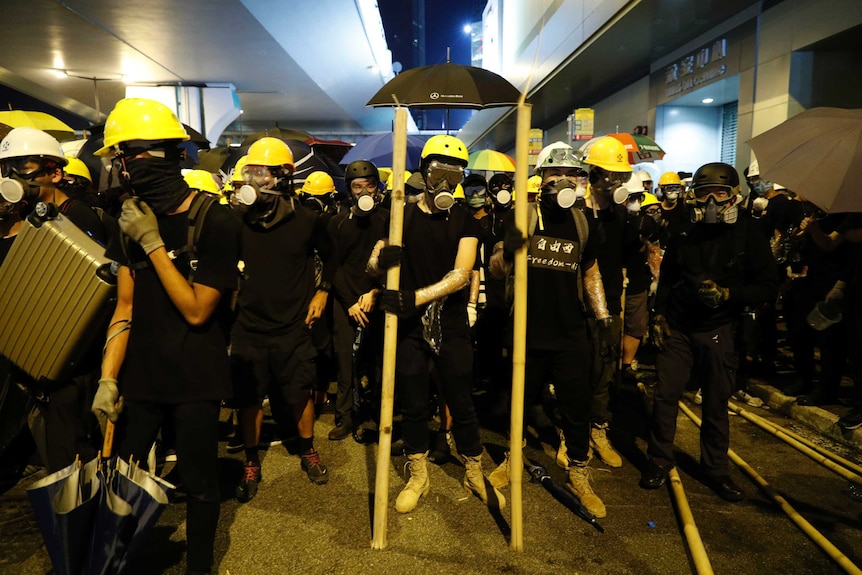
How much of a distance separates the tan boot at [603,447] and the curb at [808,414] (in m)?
2.14

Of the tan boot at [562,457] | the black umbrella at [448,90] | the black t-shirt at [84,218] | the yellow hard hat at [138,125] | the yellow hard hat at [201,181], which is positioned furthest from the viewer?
the yellow hard hat at [201,181]

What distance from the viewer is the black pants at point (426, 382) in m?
4.01

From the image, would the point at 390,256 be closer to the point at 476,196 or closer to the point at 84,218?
the point at 84,218

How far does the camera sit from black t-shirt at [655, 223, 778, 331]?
427 centimetres

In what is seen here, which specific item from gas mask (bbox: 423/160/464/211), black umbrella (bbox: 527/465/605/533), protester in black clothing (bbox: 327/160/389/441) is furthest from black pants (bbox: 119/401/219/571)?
protester in black clothing (bbox: 327/160/389/441)

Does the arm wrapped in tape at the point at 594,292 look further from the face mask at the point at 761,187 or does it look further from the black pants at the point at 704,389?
the face mask at the point at 761,187

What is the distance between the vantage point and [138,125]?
2.82 metres

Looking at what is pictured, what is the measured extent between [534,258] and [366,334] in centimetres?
216

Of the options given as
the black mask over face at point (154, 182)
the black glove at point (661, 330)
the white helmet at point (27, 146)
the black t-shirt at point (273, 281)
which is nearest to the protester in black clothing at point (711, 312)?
the black glove at point (661, 330)

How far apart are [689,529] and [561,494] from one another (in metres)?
0.86

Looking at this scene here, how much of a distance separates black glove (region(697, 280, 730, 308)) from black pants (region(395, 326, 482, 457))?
1.75 m

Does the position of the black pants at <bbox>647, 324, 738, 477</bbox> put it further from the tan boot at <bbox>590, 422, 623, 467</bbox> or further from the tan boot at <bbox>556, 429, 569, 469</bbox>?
the tan boot at <bbox>556, 429, 569, 469</bbox>

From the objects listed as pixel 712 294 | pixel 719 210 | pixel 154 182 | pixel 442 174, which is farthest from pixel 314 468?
pixel 719 210

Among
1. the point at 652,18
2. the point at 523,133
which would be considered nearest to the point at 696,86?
the point at 652,18
